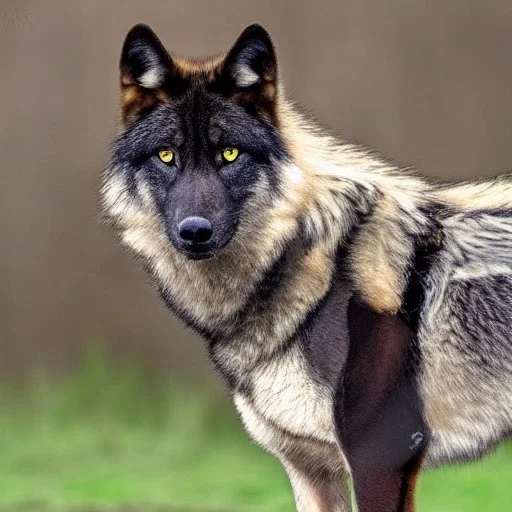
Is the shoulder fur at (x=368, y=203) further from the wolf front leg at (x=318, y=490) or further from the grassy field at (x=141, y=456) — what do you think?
the grassy field at (x=141, y=456)

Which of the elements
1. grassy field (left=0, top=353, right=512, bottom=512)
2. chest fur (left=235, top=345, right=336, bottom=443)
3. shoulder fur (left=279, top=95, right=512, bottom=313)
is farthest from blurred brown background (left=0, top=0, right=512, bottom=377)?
chest fur (left=235, top=345, right=336, bottom=443)

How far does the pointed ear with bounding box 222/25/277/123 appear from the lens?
4195mm

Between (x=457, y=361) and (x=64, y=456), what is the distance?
4526mm

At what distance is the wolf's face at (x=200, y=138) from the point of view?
4.13 metres

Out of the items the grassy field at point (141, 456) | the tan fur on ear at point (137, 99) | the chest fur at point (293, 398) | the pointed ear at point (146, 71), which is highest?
the pointed ear at point (146, 71)

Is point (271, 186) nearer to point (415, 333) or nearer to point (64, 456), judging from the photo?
point (415, 333)

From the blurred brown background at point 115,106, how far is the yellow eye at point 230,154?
382 cm

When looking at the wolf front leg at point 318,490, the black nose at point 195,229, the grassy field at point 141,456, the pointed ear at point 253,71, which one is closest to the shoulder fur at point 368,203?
the pointed ear at point 253,71

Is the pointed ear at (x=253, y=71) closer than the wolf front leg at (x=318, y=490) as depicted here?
Yes

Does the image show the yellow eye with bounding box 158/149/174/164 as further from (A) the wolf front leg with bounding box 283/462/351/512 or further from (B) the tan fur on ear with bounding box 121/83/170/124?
(A) the wolf front leg with bounding box 283/462/351/512

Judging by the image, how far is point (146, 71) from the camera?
4285 millimetres

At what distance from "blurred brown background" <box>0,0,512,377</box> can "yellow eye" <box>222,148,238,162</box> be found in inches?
151

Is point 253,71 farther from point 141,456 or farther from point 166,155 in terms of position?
point 141,456

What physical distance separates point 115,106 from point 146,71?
3.98m
